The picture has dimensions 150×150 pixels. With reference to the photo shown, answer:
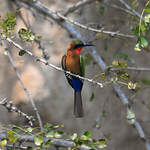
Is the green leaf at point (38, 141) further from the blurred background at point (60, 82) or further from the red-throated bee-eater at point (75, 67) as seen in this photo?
the blurred background at point (60, 82)

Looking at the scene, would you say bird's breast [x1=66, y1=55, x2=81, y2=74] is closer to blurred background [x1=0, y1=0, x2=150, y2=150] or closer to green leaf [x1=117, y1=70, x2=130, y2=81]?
green leaf [x1=117, y1=70, x2=130, y2=81]

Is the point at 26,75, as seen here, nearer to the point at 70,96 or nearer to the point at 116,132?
the point at 70,96

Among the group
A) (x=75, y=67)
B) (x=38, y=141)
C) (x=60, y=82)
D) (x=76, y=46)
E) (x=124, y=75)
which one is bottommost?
(x=38, y=141)

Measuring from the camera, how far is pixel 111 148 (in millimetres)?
3777

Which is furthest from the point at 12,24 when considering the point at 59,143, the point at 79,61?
the point at 59,143

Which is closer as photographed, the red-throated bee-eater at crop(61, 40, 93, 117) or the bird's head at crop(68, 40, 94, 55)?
the red-throated bee-eater at crop(61, 40, 93, 117)

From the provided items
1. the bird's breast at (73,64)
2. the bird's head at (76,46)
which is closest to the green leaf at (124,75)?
the bird's breast at (73,64)

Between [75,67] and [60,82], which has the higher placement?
[60,82]

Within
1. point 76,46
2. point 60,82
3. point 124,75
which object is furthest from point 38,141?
point 60,82

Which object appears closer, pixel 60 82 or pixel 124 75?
pixel 124 75

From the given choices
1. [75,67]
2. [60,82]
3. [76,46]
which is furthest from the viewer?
[60,82]

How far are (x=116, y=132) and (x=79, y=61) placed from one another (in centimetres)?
198

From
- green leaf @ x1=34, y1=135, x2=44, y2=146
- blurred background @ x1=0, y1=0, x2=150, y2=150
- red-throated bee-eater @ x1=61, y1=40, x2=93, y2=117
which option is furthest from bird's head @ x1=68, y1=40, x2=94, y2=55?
blurred background @ x1=0, y1=0, x2=150, y2=150

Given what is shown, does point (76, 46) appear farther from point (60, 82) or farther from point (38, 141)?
point (60, 82)
